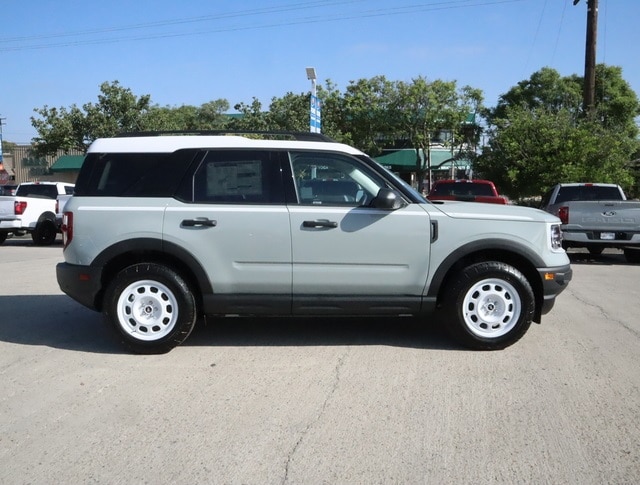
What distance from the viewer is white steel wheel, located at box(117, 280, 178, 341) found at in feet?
19.1

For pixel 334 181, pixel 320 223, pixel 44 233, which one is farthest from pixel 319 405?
pixel 44 233

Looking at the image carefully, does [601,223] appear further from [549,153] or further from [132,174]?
[549,153]

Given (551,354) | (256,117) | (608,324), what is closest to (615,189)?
(608,324)

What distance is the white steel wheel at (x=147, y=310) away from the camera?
583 cm

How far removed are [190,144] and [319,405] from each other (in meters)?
2.76

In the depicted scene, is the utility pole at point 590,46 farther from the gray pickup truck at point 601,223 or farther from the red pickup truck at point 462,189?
the gray pickup truck at point 601,223

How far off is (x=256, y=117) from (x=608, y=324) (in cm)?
2409

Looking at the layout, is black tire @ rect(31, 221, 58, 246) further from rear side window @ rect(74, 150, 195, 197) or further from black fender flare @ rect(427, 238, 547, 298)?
black fender flare @ rect(427, 238, 547, 298)

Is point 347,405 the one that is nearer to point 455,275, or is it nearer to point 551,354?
point 455,275

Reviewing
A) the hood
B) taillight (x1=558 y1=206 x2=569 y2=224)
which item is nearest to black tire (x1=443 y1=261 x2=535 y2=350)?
the hood

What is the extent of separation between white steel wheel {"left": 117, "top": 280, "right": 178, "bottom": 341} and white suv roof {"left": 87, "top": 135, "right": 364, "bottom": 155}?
1.26 metres

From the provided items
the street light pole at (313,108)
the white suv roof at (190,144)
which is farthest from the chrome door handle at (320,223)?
the street light pole at (313,108)

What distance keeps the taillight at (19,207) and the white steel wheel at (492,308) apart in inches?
559

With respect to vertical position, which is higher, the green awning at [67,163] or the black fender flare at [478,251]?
the green awning at [67,163]
